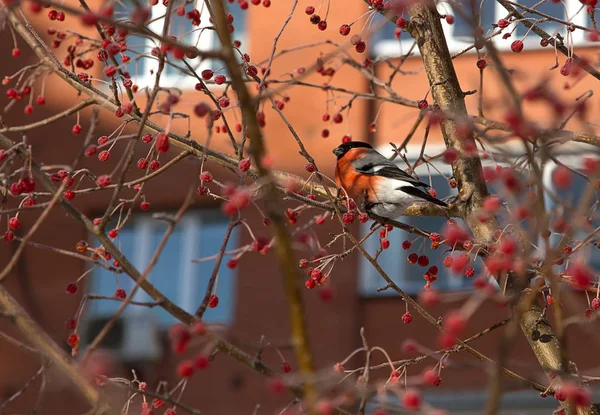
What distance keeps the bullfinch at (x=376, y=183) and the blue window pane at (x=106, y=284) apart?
19.4ft

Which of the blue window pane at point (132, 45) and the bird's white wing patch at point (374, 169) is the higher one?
the blue window pane at point (132, 45)

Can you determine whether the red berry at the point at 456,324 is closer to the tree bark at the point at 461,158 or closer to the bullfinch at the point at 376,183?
the tree bark at the point at 461,158

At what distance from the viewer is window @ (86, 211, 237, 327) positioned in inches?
450

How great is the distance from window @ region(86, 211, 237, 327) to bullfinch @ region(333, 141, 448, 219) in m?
5.43

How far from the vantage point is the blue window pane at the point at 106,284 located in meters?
11.5

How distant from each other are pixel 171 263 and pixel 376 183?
6744 millimetres

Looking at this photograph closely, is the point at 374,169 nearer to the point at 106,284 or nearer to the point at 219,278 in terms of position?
the point at 219,278

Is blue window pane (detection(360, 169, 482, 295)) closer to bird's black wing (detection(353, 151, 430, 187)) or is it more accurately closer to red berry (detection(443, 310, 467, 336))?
bird's black wing (detection(353, 151, 430, 187))

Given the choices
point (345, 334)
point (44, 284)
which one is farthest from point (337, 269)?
point (44, 284)

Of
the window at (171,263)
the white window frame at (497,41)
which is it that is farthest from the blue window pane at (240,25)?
the window at (171,263)

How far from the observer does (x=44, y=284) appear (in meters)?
11.6

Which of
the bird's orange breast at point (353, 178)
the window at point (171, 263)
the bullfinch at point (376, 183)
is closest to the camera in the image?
the bullfinch at point (376, 183)

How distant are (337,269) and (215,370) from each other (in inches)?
71.9

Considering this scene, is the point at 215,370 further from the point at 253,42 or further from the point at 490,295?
the point at 490,295
